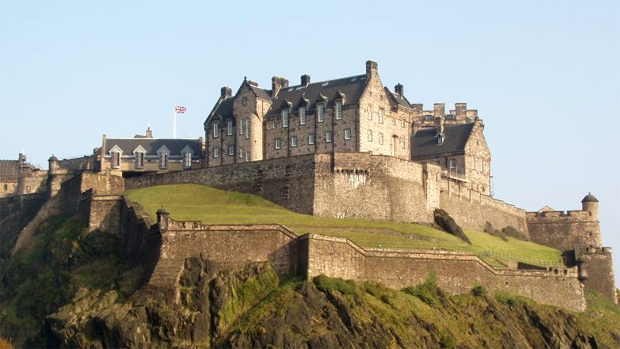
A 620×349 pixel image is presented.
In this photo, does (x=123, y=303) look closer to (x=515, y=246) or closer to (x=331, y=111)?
(x=331, y=111)

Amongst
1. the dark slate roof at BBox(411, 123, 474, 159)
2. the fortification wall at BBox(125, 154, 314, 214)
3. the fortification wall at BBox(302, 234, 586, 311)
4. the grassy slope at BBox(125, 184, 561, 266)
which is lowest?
the fortification wall at BBox(302, 234, 586, 311)

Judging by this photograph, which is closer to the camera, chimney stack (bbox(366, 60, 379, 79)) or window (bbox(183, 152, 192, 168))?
chimney stack (bbox(366, 60, 379, 79))

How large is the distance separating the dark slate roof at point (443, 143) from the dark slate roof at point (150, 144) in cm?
2186

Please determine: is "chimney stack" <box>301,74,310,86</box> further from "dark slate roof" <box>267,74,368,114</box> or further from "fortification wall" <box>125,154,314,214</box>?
"fortification wall" <box>125,154,314,214</box>

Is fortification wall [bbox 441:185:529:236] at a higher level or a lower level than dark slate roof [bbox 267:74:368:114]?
lower

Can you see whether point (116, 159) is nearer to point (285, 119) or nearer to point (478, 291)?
point (285, 119)

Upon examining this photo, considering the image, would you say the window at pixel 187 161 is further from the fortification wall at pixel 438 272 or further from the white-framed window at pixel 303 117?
the fortification wall at pixel 438 272

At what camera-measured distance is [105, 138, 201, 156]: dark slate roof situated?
372 ft

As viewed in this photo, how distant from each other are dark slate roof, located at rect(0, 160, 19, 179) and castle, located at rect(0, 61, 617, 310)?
7.03 metres

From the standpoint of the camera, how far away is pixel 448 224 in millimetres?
101375

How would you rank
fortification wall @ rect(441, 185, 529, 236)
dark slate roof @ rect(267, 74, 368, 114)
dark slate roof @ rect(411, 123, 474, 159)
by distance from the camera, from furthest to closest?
dark slate roof @ rect(411, 123, 474, 159)
fortification wall @ rect(441, 185, 529, 236)
dark slate roof @ rect(267, 74, 368, 114)

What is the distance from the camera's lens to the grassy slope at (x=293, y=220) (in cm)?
9125

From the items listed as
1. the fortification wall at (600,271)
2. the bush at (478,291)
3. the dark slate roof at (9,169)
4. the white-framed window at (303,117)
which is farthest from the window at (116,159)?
the fortification wall at (600,271)

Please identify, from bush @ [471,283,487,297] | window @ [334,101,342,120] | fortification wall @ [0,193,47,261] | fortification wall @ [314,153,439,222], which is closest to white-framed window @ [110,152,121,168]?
fortification wall @ [0,193,47,261]
